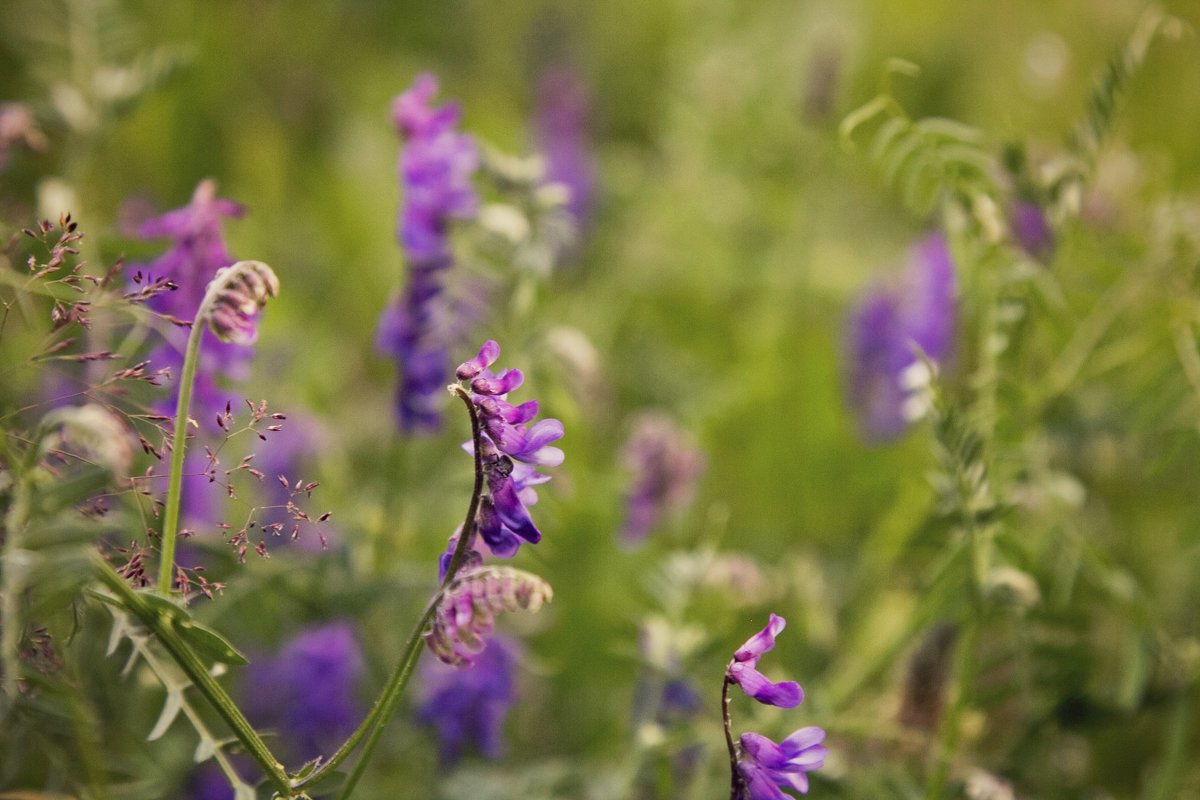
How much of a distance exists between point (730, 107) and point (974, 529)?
3.95ft

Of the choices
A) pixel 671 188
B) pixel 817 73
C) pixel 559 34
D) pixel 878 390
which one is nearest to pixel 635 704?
pixel 878 390

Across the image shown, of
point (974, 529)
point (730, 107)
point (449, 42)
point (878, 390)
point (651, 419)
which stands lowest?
point (974, 529)

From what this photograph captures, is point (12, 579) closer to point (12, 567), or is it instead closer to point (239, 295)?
point (12, 567)

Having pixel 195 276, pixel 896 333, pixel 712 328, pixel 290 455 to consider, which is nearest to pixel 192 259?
pixel 195 276

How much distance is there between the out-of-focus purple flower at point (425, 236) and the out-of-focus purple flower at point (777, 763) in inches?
18.5

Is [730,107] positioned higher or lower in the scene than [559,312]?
higher

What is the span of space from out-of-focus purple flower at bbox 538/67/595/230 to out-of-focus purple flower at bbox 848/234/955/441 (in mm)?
593

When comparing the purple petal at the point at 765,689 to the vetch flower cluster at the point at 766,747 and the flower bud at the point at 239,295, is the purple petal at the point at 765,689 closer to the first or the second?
the vetch flower cluster at the point at 766,747

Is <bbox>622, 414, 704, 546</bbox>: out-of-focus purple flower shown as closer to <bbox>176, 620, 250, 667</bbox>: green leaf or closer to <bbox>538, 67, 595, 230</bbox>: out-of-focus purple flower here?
<bbox>176, 620, 250, 667</bbox>: green leaf

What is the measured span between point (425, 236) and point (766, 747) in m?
0.49

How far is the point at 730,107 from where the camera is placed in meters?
1.79

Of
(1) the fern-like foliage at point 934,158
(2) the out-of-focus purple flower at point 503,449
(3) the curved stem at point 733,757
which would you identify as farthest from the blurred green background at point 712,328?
(2) the out-of-focus purple flower at point 503,449

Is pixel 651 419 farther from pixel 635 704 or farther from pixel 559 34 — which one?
pixel 559 34

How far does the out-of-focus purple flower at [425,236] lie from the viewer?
0.86 metres
